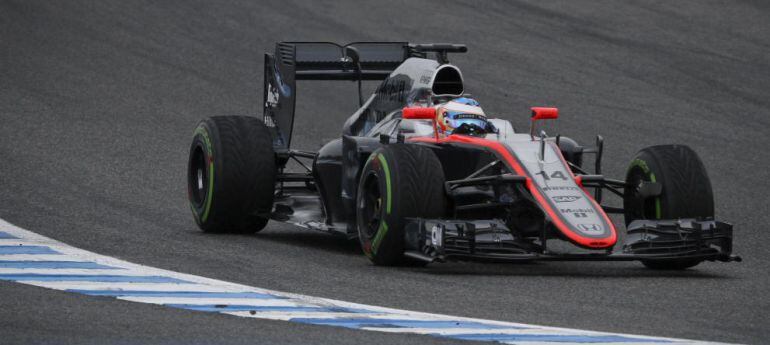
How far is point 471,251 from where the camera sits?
10.8m

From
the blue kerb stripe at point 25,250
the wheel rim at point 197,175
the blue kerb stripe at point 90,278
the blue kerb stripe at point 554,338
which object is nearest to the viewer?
the blue kerb stripe at point 554,338

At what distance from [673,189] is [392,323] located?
3.72 m

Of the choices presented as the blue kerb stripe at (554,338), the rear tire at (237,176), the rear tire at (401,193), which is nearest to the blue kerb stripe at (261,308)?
the blue kerb stripe at (554,338)

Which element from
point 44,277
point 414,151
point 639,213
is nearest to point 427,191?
point 414,151

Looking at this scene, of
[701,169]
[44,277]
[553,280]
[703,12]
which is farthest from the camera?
[703,12]

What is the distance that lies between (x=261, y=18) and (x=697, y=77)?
783cm

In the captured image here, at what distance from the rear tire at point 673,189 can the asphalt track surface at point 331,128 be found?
1.46 ft

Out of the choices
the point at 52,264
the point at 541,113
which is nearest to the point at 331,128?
the point at 541,113

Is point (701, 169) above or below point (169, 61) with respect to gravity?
below

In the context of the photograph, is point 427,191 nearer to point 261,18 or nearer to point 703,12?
point 261,18

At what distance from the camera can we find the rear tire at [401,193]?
438 inches

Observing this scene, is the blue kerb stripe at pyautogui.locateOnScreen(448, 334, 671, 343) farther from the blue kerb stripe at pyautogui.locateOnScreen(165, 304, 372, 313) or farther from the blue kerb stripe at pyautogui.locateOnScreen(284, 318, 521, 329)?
the blue kerb stripe at pyautogui.locateOnScreen(165, 304, 372, 313)

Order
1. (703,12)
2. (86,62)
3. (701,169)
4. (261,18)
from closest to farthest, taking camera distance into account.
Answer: (701,169) < (86,62) < (261,18) < (703,12)

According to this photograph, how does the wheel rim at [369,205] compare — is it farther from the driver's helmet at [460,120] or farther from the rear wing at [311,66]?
the rear wing at [311,66]
